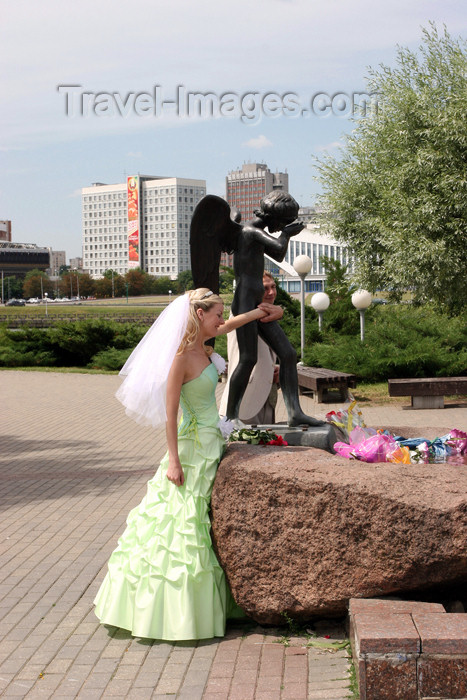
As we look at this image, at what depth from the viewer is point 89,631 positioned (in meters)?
4.17

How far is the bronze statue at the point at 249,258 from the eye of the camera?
17.0 feet

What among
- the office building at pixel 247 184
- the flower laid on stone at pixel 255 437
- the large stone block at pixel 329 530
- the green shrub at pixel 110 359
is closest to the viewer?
the large stone block at pixel 329 530

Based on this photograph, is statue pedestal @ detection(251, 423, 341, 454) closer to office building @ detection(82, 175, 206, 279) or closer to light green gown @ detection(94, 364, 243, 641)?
light green gown @ detection(94, 364, 243, 641)

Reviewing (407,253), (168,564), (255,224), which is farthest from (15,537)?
(407,253)

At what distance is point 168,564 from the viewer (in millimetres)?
3973

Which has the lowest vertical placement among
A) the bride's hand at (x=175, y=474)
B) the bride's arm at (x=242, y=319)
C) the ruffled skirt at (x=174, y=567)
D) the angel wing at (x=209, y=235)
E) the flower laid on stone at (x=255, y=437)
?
the ruffled skirt at (x=174, y=567)

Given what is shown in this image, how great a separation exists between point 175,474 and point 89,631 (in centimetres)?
100

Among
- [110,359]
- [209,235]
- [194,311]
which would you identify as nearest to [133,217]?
[110,359]

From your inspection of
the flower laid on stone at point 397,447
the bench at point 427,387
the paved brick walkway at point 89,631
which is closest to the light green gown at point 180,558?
the paved brick walkway at point 89,631

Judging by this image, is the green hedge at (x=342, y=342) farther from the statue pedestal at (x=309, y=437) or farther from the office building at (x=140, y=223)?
the office building at (x=140, y=223)

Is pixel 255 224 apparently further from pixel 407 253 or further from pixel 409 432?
pixel 407 253

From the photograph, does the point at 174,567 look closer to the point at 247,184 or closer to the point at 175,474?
the point at 175,474

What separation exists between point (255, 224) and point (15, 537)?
10.3 ft

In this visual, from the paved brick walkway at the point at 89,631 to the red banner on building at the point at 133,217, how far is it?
A: 15421 centimetres
